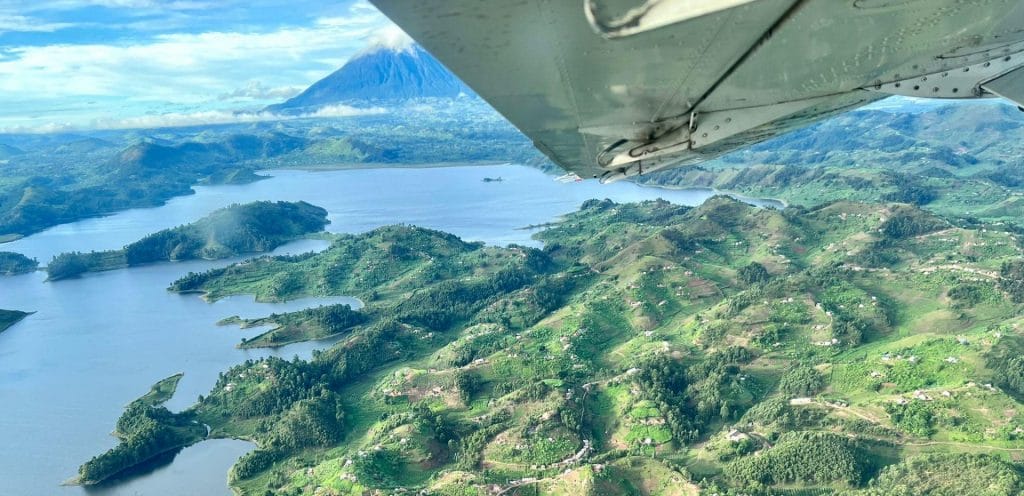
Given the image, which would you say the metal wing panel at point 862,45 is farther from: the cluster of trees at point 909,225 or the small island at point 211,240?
the small island at point 211,240

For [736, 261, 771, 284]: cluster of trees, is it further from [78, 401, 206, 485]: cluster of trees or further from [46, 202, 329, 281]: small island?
[46, 202, 329, 281]: small island

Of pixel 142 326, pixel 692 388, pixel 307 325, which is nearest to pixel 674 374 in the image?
pixel 692 388

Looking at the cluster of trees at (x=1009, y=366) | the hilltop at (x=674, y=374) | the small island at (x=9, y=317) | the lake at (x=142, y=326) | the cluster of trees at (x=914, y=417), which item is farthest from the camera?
the small island at (x=9, y=317)

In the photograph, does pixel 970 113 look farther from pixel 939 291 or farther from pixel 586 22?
pixel 586 22

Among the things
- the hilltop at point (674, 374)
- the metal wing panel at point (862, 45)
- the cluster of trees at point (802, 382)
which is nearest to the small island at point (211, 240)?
the hilltop at point (674, 374)

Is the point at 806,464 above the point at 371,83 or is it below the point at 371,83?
below

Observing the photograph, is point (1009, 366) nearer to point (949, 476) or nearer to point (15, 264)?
point (949, 476)

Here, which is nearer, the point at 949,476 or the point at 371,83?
the point at 949,476
